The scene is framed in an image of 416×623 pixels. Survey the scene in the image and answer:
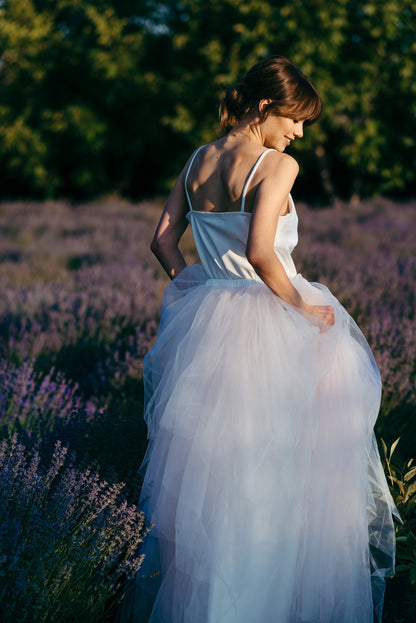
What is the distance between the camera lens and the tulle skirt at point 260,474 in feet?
5.60

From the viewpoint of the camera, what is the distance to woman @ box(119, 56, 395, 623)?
1.71 m

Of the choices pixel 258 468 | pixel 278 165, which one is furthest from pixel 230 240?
pixel 258 468

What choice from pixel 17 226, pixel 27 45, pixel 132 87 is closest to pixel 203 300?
pixel 17 226

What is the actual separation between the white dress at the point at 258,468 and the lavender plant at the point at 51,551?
19cm

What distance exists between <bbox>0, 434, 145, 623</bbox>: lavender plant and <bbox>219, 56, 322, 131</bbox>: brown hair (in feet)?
4.58

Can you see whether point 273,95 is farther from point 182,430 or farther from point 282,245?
point 182,430

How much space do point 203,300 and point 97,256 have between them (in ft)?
16.9

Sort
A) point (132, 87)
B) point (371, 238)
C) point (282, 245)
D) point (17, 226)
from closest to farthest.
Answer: point (282, 245) < point (371, 238) < point (17, 226) < point (132, 87)

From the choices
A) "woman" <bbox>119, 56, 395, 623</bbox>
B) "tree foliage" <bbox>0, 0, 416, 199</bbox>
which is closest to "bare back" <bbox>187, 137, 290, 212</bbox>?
"woman" <bbox>119, 56, 395, 623</bbox>

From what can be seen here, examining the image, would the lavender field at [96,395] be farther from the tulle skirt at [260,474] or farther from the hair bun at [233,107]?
the hair bun at [233,107]

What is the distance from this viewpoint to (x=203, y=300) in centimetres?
195

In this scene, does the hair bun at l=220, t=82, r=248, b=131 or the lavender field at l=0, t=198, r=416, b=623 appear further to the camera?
the hair bun at l=220, t=82, r=248, b=131

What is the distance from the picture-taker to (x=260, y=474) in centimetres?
171

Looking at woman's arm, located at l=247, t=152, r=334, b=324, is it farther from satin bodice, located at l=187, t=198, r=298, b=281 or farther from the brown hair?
the brown hair
